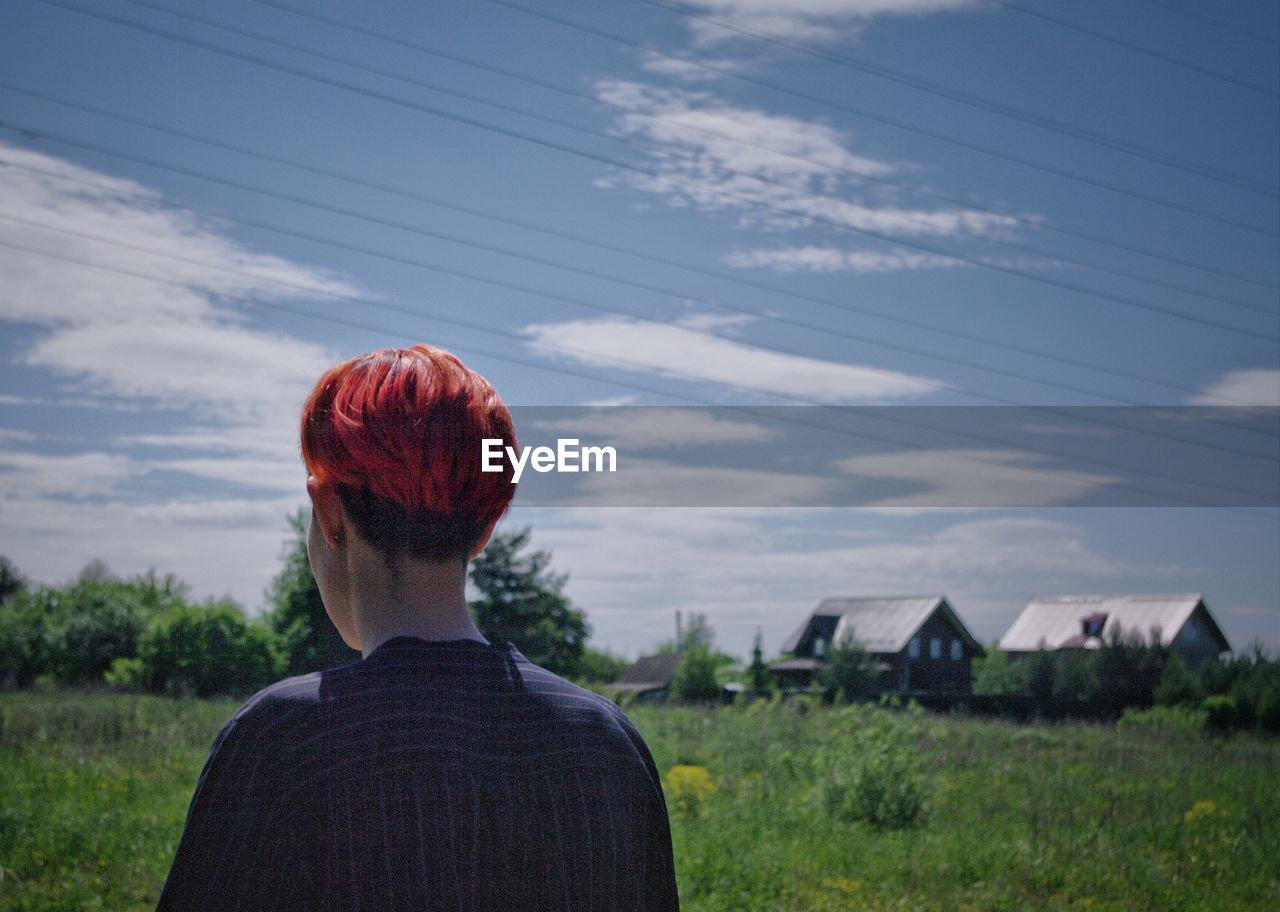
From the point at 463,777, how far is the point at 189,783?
38.7 feet

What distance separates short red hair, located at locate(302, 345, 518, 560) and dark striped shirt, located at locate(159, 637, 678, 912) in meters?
0.13

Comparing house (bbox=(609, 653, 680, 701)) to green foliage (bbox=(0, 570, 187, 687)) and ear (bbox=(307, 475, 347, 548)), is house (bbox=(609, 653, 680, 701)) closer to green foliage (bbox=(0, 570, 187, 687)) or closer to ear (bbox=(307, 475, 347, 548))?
green foliage (bbox=(0, 570, 187, 687))

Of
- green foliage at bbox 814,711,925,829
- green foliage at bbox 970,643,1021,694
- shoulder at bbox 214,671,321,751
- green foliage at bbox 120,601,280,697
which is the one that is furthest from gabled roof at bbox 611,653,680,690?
shoulder at bbox 214,671,321,751

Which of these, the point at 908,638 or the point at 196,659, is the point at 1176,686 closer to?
the point at 908,638

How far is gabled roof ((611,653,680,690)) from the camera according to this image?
49969 millimetres

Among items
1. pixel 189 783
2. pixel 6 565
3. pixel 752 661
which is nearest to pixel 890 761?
pixel 189 783

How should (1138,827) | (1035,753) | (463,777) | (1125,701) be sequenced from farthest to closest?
(1125,701) → (1035,753) → (1138,827) → (463,777)

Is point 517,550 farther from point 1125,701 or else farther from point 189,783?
point 189,783

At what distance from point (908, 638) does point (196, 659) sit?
21.7m

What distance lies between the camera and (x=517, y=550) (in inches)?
1243

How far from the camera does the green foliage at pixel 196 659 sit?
28.7m

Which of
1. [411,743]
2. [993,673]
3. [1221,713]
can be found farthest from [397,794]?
[993,673]

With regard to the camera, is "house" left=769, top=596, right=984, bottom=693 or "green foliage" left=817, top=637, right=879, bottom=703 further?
"house" left=769, top=596, right=984, bottom=693

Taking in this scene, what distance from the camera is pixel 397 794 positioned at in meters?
1.17
